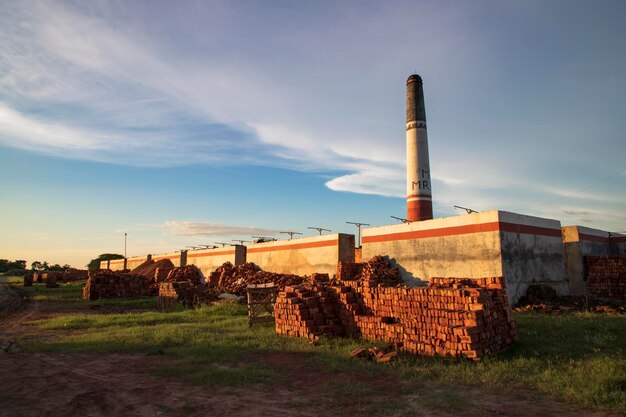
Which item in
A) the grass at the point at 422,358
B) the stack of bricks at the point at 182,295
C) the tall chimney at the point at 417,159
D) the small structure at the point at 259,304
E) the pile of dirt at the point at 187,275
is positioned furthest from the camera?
the pile of dirt at the point at 187,275

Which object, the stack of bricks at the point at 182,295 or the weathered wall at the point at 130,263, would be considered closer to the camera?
the stack of bricks at the point at 182,295

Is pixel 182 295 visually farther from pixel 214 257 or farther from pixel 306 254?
pixel 214 257

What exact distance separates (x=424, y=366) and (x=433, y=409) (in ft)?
7.38

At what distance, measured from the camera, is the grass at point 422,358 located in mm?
6617

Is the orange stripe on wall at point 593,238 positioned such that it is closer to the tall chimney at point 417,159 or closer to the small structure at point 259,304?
the tall chimney at point 417,159

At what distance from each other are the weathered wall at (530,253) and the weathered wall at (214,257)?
2286 centimetres

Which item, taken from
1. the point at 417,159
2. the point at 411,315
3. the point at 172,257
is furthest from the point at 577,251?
the point at 172,257

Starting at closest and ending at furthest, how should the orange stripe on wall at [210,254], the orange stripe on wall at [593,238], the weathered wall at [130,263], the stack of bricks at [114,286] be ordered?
the orange stripe on wall at [593,238], the stack of bricks at [114,286], the orange stripe on wall at [210,254], the weathered wall at [130,263]

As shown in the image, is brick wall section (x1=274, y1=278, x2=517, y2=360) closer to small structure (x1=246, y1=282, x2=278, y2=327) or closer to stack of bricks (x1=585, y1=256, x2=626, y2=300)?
small structure (x1=246, y1=282, x2=278, y2=327)

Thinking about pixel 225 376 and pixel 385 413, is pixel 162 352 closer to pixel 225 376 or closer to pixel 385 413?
pixel 225 376

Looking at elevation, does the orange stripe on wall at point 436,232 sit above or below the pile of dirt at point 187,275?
above

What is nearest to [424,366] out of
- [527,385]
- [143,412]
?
[527,385]

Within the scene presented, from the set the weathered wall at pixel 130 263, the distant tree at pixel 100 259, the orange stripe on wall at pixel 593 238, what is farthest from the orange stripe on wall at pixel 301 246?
the distant tree at pixel 100 259

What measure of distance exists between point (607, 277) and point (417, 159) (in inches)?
500
